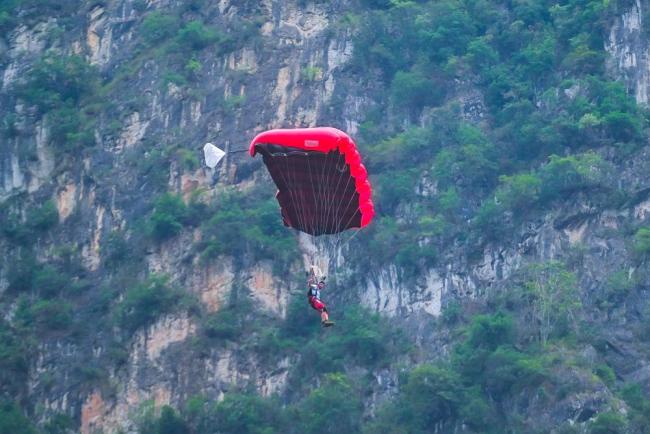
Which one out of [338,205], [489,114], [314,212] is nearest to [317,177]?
Result: [338,205]

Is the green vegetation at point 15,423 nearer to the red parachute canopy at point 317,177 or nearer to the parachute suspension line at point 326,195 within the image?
the red parachute canopy at point 317,177

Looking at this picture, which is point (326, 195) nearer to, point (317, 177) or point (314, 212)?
point (317, 177)

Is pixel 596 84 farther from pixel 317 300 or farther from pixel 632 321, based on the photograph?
pixel 317 300

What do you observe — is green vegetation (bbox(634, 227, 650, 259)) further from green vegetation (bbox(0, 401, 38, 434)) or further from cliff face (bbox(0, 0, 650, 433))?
green vegetation (bbox(0, 401, 38, 434))

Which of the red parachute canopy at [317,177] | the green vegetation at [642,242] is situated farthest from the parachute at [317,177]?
the green vegetation at [642,242]

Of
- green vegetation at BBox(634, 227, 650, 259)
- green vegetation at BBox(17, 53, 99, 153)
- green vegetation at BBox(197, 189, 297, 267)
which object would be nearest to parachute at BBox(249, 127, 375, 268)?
green vegetation at BBox(634, 227, 650, 259)

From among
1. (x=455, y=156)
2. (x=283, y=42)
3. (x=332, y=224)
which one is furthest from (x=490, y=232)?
(x=332, y=224)

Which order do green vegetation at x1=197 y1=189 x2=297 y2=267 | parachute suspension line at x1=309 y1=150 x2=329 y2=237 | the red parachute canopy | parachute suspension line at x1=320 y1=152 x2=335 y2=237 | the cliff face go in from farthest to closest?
green vegetation at x1=197 y1=189 x2=297 y2=267
the cliff face
parachute suspension line at x1=309 y1=150 x2=329 y2=237
parachute suspension line at x1=320 y1=152 x2=335 y2=237
the red parachute canopy
